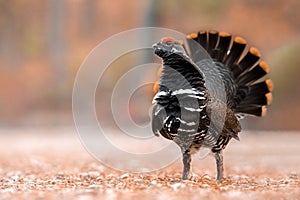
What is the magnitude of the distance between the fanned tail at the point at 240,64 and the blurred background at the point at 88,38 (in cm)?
1016

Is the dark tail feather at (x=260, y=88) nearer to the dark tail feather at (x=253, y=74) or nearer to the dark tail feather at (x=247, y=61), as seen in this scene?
the dark tail feather at (x=253, y=74)

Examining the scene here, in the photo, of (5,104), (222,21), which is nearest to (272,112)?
(222,21)

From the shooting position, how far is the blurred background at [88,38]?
56.9ft

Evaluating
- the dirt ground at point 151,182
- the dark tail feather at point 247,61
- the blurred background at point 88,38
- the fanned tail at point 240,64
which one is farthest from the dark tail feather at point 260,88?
the blurred background at point 88,38

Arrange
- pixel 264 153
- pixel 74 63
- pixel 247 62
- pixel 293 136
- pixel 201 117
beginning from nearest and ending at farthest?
pixel 201 117 → pixel 247 62 → pixel 264 153 → pixel 293 136 → pixel 74 63

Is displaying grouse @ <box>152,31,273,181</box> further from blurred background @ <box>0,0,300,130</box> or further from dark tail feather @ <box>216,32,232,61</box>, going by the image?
blurred background @ <box>0,0,300,130</box>

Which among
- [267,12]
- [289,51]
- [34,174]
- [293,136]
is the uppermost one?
[267,12]

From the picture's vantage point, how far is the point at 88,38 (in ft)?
100

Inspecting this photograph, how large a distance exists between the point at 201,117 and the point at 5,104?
22296 millimetres

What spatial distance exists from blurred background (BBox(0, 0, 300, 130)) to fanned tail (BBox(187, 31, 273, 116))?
10.2m

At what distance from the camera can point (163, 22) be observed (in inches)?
837

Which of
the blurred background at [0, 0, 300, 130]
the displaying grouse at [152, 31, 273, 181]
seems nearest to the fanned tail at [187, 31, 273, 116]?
the displaying grouse at [152, 31, 273, 181]

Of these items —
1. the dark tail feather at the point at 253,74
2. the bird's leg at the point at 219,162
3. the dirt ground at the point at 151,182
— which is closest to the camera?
the dirt ground at the point at 151,182

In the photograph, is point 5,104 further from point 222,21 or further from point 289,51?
point 289,51
